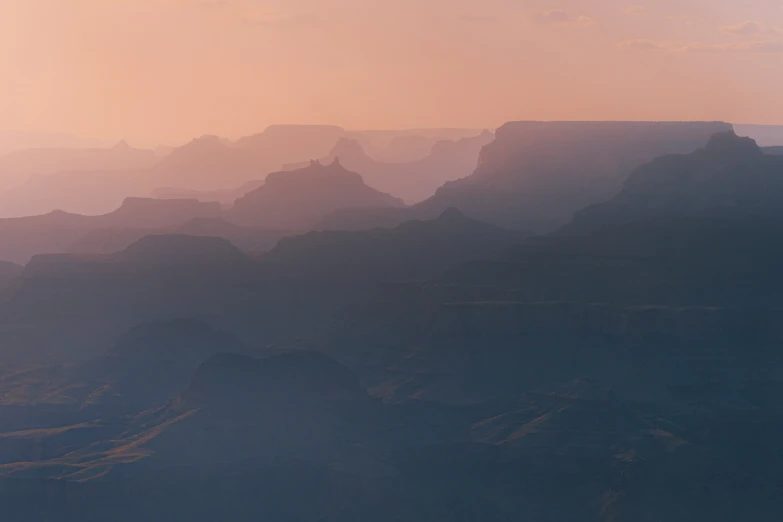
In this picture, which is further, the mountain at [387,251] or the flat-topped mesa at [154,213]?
the flat-topped mesa at [154,213]

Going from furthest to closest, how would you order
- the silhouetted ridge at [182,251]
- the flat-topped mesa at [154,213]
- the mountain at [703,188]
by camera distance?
the flat-topped mesa at [154,213] < the silhouetted ridge at [182,251] < the mountain at [703,188]

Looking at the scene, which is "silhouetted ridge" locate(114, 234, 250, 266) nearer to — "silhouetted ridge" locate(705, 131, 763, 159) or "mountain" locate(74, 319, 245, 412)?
"mountain" locate(74, 319, 245, 412)

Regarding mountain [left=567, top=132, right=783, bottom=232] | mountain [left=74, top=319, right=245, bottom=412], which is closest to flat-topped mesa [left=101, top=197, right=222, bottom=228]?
mountain [left=74, top=319, right=245, bottom=412]

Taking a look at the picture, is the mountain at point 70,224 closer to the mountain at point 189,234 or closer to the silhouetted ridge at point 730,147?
the mountain at point 189,234

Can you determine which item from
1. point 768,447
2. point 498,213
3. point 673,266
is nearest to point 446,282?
point 673,266

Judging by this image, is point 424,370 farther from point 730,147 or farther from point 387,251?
point 730,147

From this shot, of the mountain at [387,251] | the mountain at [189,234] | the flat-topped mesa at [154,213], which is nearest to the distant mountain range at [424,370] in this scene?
the mountain at [387,251]

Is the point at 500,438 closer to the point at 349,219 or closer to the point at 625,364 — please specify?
the point at 625,364
